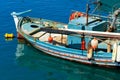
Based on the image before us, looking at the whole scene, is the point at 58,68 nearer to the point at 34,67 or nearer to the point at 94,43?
the point at 34,67

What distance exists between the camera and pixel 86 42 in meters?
37.2

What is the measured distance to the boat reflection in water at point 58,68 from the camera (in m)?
35.6

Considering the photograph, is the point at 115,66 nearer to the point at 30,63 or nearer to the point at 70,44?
the point at 70,44

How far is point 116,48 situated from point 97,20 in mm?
5418

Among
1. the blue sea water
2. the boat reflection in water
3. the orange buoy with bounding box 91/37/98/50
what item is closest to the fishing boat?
the orange buoy with bounding box 91/37/98/50

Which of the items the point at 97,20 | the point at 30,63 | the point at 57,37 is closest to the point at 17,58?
the point at 30,63

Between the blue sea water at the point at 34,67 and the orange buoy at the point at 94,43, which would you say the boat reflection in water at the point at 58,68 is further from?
the orange buoy at the point at 94,43

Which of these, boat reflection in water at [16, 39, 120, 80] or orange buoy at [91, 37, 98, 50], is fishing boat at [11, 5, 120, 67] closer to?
orange buoy at [91, 37, 98, 50]

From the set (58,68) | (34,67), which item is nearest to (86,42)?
(58,68)

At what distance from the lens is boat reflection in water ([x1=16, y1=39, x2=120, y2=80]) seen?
35562 millimetres

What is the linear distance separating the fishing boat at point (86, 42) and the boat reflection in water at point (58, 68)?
59cm

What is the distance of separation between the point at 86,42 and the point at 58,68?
4096mm

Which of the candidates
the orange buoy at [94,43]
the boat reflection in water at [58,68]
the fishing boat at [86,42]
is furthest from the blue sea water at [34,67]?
the orange buoy at [94,43]

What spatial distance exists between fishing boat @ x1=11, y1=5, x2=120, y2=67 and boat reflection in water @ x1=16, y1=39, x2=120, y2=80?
59 cm
